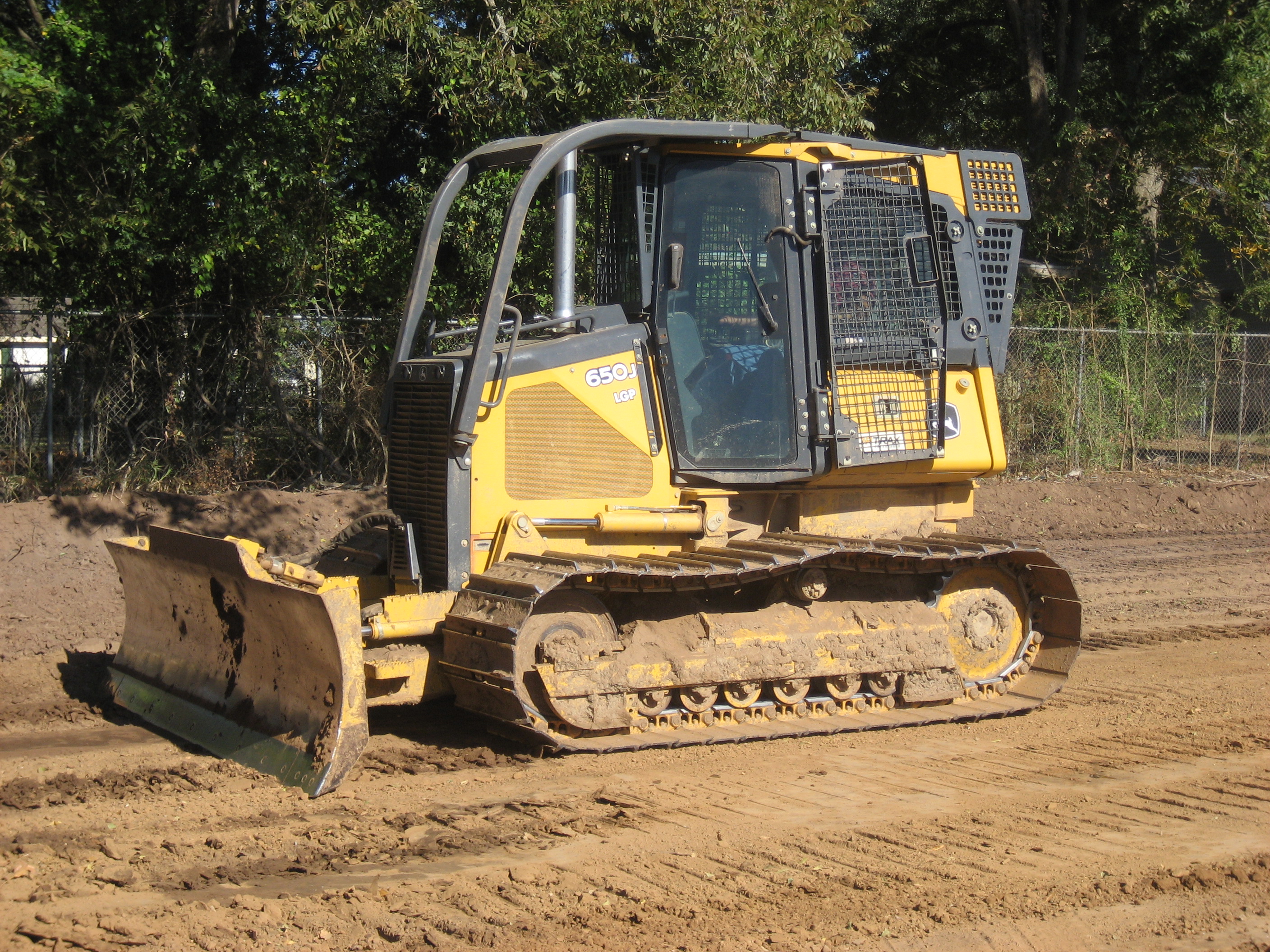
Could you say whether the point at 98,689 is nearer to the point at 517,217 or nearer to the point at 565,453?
the point at 565,453

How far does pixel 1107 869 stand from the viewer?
14.2ft

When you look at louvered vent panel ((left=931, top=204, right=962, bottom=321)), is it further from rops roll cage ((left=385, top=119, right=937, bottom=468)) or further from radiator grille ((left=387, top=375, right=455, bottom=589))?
radiator grille ((left=387, top=375, right=455, bottom=589))

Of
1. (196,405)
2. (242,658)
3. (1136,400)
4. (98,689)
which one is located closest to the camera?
(242,658)

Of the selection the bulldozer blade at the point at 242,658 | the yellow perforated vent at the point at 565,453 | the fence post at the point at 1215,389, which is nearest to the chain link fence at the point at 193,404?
the bulldozer blade at the point at 242,658

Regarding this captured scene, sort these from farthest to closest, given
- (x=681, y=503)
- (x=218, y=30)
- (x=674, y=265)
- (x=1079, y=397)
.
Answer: (x=1079, y=397)
(x=218, y=30)
(x=681, y=503)
(x=674, y=265)

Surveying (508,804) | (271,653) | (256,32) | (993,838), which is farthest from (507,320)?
(256,32)

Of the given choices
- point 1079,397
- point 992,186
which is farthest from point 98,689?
point 1079,397

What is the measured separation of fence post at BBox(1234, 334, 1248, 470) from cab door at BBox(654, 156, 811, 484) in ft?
38.7

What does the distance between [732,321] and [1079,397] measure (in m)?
9.94

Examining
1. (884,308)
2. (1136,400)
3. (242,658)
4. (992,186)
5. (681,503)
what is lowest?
(242,658)

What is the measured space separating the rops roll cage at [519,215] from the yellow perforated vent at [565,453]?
220mm

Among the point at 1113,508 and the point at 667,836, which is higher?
the point at 1113,508

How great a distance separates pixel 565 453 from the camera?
5984mm

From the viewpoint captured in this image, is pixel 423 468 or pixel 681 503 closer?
pixel 423 468
